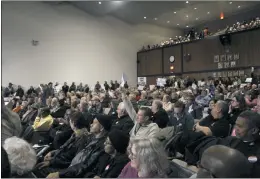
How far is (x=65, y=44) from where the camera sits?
21.7 m

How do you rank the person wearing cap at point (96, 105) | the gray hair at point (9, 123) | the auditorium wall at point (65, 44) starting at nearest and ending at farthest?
the gray hair at point (9, 123), the person wearing cap at point (96, 105), the auditorium wall at point (65, 44)

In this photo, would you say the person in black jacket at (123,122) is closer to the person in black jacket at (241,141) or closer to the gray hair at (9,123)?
the person in black jacket at (241,141)

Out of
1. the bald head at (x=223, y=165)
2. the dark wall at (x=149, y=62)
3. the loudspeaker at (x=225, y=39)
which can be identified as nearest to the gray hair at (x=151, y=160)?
the bald head at (x=223, y=165)

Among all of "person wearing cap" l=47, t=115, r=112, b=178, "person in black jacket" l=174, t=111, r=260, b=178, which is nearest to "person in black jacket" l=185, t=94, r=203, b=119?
"person wearing cap" l=47, t=115, r=112, b=178

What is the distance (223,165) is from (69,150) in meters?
2.85

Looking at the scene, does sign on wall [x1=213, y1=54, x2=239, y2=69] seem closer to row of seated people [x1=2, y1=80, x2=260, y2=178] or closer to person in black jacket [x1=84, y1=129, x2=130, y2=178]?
row of seated people [x1=2, y1=80, x2=260, y2=178]

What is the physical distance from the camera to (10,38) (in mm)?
19406

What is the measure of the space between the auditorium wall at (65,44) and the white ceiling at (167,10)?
42.5 inches

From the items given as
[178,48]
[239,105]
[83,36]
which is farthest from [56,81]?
[239,105]

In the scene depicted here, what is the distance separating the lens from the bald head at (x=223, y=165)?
162 cm

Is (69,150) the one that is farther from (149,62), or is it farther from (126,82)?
(149,62)

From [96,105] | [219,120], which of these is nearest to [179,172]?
[219,120]

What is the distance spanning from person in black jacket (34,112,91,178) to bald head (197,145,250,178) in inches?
98.3

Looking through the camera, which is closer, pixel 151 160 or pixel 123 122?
pixel 151 160
